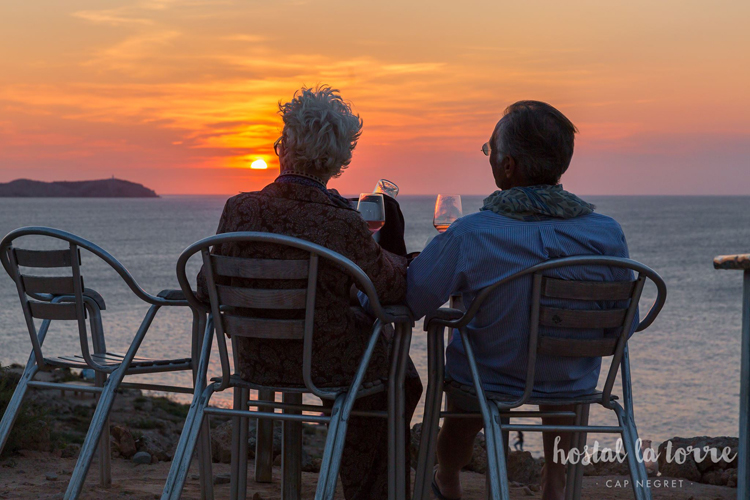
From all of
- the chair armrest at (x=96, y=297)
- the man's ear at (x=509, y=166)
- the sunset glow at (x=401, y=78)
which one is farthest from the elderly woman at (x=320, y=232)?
the sunset glow at (x=401, y=78)

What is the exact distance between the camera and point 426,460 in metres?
2.65

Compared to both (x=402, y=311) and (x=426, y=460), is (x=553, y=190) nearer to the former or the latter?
(x=402, y=311)

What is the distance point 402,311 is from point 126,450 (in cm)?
262

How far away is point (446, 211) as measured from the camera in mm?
2971

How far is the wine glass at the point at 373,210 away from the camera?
9.09 ft

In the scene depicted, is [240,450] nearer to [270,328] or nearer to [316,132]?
[270,328]

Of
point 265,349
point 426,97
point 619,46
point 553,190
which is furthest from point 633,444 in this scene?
point 426,97

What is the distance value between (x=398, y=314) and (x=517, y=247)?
409 millimetres

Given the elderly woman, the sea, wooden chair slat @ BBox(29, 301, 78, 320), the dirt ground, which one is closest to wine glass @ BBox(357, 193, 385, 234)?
the elderly woman

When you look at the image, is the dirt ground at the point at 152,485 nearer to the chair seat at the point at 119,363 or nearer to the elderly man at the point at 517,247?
the chair seat at the point at 119,363

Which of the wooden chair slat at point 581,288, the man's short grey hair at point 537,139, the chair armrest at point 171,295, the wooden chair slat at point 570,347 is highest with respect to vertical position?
the man's short grey hair at point 537,139

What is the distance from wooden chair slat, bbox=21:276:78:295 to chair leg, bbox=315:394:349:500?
1.09m

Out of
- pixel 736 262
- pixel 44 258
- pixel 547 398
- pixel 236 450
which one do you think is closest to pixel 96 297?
pixel 44 258

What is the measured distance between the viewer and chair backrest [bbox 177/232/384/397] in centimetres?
217
